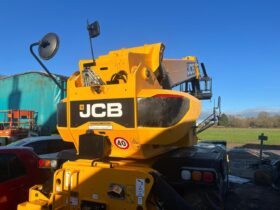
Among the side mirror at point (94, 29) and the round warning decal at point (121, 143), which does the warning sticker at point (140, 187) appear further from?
the side mirror at point (94, 29)

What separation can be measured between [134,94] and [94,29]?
0.99 meters

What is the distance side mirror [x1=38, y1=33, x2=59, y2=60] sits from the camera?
13.0ft

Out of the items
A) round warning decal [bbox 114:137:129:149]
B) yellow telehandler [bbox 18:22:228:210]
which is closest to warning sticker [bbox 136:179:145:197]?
yellow telehandler [bbox 18:22:228:210]

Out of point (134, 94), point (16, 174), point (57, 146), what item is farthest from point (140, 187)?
point (57, 146)

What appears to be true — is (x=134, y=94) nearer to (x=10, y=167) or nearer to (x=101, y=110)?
(x=101, y=110)

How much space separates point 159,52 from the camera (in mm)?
4316

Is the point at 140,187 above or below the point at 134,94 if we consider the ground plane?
below

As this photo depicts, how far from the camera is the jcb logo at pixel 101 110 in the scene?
3940mm

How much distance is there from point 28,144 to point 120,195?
5.62 meters

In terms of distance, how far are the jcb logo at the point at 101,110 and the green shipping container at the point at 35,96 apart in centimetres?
1189

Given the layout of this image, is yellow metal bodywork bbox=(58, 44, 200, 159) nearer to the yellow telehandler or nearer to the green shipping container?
the yellow telehandler

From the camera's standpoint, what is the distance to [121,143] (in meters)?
4.04

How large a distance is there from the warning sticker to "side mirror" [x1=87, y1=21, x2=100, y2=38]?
185 cm

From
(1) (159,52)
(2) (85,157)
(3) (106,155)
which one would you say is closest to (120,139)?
(3) (106,155)
